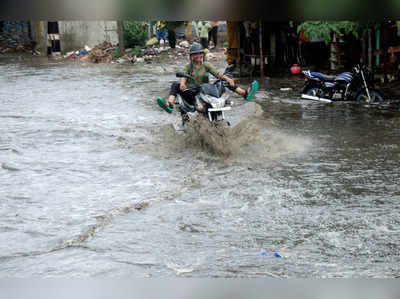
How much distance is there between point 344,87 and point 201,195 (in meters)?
6.84

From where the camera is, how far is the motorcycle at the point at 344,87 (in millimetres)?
11453

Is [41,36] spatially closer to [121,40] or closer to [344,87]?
[121,40]

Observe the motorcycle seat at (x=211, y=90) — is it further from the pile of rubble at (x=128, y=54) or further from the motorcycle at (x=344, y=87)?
the pile of rubble at (x=128, y=54)

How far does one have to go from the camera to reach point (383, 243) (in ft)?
14.4

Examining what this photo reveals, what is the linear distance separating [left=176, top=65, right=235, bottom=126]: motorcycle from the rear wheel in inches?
159

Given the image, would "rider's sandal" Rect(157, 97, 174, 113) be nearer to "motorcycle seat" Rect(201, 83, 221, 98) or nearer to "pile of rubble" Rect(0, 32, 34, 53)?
"motorcycle seat" Rect(201, 83, 221, 98)

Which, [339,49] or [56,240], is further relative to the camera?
[339,49]

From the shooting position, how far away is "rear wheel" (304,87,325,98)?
12148 mm

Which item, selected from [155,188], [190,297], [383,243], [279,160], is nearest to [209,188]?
[155,188]

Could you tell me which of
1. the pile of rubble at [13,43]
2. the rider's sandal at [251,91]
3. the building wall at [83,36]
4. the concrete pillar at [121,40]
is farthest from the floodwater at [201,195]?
the pile of rubble at [13,43]

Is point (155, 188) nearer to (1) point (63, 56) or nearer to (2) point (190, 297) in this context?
Result: (2) point (190, 297)

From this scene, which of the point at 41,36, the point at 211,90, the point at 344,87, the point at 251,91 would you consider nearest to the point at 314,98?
the point at 344,87

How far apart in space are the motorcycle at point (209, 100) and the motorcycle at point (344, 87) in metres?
3.79

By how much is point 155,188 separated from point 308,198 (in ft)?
5.66
